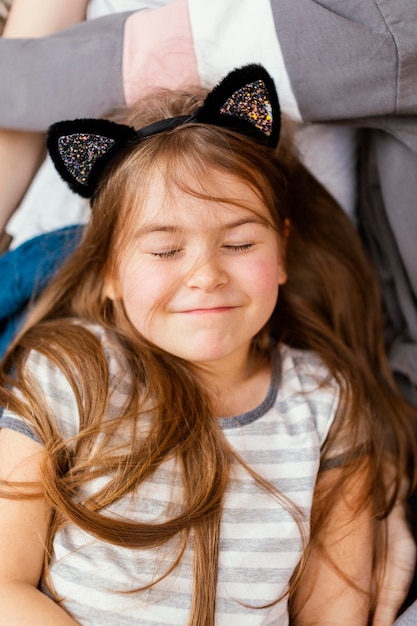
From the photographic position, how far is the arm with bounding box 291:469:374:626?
3.41 feet

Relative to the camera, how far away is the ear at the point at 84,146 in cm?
92

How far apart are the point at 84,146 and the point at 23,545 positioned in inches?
19.9

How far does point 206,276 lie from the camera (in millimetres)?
912

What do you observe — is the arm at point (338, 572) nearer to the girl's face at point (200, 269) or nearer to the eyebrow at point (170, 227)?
the girl's face at point (200, 269)

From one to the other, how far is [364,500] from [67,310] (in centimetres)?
54

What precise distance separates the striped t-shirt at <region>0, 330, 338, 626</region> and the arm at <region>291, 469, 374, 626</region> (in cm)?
5

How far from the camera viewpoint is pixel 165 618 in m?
0.92

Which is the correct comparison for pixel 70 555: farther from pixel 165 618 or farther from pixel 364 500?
pixel 364 500

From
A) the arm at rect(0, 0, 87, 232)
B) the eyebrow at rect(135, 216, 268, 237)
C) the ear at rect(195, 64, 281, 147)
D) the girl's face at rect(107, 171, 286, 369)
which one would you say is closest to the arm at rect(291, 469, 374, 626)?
the girl's face at rect(107, 171, 286, 369)

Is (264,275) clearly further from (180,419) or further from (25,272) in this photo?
(25,272)

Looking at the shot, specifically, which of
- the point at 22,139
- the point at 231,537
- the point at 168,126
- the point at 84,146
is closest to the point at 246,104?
the point at 168,126

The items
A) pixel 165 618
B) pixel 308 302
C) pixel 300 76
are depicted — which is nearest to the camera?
pixel 165 618

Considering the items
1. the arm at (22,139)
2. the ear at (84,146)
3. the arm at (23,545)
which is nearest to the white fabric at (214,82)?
the arm at (22,139)

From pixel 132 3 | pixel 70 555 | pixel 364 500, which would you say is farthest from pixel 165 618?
pixel 132 3
